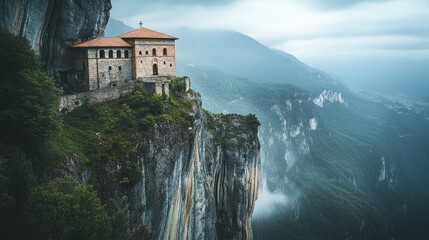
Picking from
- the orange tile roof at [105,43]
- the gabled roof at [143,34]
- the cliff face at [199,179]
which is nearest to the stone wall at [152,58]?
the gabled roof at [143,34]

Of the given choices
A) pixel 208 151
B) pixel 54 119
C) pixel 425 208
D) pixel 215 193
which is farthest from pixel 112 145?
pixel 425 208

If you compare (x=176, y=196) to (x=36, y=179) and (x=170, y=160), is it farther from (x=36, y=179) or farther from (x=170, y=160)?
(x=36, y=179)

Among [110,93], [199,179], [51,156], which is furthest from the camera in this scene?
[199,179]


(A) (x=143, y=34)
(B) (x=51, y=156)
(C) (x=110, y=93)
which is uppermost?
(A) (x=143, y=34)

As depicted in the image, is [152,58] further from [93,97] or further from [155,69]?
[93,97]

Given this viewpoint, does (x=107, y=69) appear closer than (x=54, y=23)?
No

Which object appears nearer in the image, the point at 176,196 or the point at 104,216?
the point at 104,216

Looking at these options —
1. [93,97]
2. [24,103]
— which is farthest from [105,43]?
[24,103]
